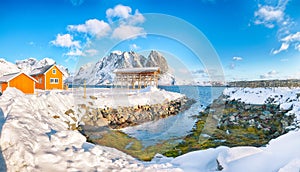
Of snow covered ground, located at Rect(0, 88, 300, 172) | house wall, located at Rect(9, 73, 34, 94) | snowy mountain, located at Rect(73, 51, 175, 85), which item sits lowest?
snow covered ground, located at Rect(0, 88, 300, 172)

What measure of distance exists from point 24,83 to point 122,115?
401 inches

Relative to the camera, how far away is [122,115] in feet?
39.9

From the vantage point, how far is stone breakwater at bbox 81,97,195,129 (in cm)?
1064

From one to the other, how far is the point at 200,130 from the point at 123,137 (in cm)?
442

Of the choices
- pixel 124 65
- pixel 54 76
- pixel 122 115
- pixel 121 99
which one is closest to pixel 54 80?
pixel 54 76

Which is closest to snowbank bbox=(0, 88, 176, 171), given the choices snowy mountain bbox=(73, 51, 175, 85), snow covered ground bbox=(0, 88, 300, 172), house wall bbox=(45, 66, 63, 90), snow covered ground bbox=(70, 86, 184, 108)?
snow covered ground bbox=(0, 88, 300, 172)

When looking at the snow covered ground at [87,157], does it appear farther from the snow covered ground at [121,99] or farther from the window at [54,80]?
the window at [54,80]

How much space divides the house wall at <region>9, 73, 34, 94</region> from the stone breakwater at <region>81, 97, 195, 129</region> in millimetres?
8127

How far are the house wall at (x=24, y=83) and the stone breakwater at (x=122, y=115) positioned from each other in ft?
26.7

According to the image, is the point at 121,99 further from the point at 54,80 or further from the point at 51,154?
the point at 54,80

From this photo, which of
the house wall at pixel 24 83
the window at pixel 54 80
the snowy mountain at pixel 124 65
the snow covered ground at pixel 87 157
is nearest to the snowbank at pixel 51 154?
the snow covered ground at pixel 87 157

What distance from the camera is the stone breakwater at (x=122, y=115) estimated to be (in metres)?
10.6

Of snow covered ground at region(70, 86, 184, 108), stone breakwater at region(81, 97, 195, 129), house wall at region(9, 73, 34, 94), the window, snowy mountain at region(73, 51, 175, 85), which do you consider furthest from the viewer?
the window

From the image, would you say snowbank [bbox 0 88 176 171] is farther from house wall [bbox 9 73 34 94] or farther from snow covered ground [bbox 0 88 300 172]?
house wall [bbox 9 73 34 94]
